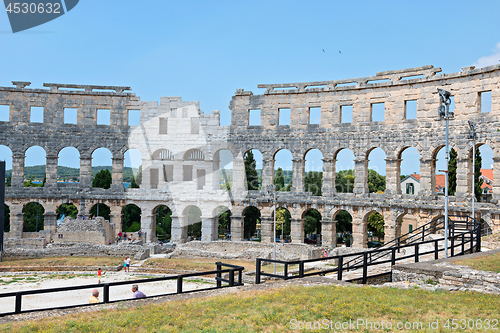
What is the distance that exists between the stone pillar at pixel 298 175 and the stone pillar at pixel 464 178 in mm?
10913

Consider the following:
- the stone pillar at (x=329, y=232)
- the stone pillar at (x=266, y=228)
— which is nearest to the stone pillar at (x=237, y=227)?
the stone pillar at (x=266, y=228)

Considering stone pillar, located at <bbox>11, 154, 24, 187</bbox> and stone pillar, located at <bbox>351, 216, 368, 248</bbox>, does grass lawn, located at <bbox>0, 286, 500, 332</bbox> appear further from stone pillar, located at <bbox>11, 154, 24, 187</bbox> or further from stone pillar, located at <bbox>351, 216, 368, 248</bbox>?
stone pillar, located at <bbox>11, 154, 24, 187</bbox>

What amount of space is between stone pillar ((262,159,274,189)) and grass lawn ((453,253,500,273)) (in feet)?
72.4

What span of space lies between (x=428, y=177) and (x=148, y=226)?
2140 cm

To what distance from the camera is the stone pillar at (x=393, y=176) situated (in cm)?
3089

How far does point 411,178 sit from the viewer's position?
63.9m

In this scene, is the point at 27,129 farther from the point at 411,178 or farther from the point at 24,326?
the point at 411,178

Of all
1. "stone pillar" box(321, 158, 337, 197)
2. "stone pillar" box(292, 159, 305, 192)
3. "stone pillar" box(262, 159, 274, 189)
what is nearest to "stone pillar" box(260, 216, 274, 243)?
"stone pillar" box(262, 159, 274, 189)

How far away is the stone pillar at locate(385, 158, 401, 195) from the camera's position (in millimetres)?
30891

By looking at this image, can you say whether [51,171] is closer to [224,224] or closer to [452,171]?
[224,224]

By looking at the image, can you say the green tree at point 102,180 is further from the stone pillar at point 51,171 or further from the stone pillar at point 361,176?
the stone pillar at point 361,176

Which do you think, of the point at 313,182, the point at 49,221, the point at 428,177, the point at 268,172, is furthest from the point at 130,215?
the point at 428,177

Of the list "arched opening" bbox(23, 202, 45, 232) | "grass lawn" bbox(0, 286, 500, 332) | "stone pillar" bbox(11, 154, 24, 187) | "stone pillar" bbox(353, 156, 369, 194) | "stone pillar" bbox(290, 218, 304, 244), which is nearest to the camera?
"grass lawn" bbox(0, 286, 500, 332)

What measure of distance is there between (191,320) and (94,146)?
31.4 m
